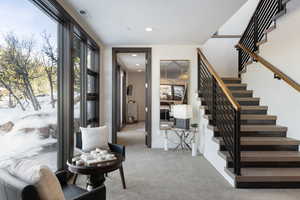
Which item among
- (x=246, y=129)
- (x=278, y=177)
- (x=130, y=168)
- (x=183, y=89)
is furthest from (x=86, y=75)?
(x=278, y=177)

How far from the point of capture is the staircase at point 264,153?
9.19ft

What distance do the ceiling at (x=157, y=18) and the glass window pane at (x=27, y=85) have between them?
31.3 inches

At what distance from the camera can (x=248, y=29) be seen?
4.78m

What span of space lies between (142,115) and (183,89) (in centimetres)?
569

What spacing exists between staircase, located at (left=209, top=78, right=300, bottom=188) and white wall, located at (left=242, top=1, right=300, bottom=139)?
20 cm

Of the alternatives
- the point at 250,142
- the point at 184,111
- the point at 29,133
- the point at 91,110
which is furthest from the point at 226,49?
the point at 29,133

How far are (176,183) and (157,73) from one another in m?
2.94

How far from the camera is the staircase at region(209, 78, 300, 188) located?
2.80 meters

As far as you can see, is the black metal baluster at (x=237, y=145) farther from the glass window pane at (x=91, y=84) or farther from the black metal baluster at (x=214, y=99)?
the glass window pane at (x=91, y=84)

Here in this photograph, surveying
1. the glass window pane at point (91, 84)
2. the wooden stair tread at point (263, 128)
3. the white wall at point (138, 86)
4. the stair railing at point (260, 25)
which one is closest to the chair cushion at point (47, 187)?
the wooden stair tread at point (263, 128)

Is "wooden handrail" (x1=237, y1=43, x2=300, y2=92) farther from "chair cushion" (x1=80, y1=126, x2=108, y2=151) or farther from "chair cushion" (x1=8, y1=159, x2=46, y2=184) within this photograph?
"chair cushion" (x1=8, y1=159, x2=46, y2=184)

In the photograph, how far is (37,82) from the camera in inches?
95.3

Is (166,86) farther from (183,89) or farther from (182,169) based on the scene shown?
(182,169)

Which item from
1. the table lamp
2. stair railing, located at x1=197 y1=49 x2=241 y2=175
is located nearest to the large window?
the table lamp
